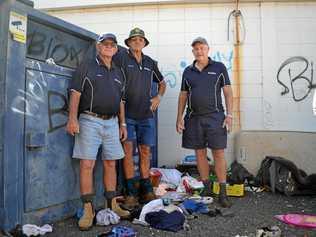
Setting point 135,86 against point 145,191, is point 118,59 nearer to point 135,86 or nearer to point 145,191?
point 135,86

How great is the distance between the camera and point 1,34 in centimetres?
342

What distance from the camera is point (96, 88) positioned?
4105mm

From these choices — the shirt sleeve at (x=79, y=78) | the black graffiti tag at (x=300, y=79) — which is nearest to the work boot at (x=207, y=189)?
the shirt sleeve at (x=79, y=78)

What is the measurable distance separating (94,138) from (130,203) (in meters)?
1.06

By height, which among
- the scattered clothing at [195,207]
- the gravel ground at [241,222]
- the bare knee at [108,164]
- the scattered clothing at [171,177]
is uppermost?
the bare knee at [108,164]

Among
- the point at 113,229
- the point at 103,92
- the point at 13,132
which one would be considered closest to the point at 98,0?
the point at 103,92

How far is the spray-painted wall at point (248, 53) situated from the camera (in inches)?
269

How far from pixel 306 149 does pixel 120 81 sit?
138 inches

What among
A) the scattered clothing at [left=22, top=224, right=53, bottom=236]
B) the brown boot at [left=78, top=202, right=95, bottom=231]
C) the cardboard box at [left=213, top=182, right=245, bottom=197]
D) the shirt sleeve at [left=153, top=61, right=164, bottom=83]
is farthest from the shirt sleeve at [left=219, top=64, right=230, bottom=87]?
the scattered clothing at [left=22, top=224, right=53, bottom=236]

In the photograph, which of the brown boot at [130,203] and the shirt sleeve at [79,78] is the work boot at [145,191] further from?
the shirt sleeve at [79,78]

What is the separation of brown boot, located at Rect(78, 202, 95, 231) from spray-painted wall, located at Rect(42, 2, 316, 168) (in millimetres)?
3201

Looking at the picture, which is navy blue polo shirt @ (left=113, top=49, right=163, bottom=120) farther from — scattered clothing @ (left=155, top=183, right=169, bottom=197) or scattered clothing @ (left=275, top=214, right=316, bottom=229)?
scattered clothing @ (left=275, top=214, right=316, bottom=229)

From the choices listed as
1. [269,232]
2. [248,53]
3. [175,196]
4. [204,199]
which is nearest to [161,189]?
[175,196]

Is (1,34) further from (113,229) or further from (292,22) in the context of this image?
(292,22)
